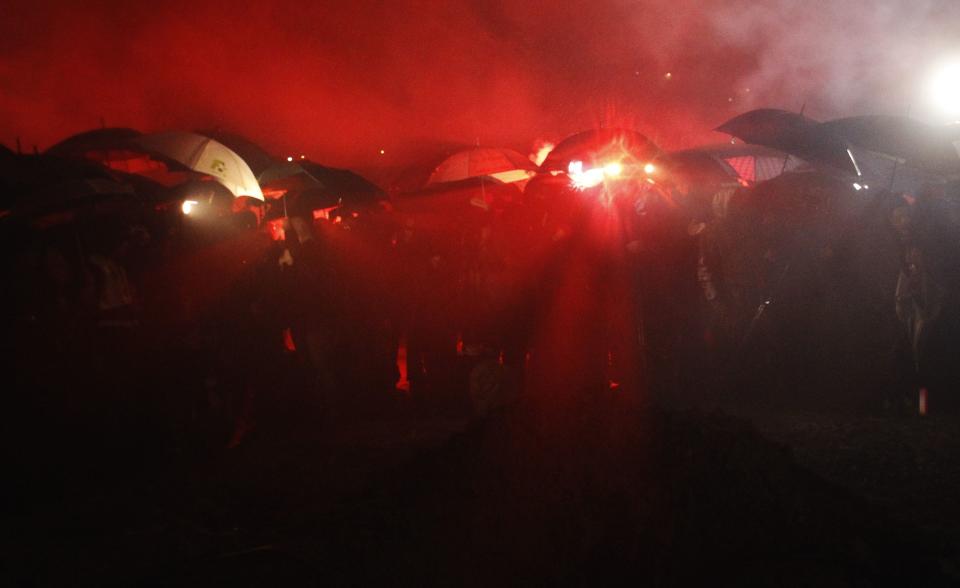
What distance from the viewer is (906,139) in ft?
30.3

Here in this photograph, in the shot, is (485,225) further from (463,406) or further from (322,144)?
(322,144)

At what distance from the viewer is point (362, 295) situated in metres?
9.71

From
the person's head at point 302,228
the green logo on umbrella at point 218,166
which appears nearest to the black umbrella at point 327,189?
the person's head at point 302,228

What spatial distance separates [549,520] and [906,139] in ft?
22.9

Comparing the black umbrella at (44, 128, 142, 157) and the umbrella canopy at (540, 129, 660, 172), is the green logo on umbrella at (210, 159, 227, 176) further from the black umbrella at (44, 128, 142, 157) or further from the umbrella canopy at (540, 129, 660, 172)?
the umbrella canopy at (540, 129, 660, 172)

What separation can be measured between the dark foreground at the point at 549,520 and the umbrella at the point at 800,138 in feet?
13.1

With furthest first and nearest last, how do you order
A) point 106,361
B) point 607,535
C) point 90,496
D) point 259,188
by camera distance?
point 259,188
point 106,361
point 90,496
point 607,535

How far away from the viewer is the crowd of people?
8.29m

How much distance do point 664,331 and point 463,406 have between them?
2.47 meters

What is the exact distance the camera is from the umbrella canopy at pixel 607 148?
1166 cm

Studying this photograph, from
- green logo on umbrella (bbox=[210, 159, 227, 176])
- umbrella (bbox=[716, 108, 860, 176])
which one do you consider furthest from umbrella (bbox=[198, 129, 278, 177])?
umbrella (bbox=[716, 108, 860, 176])

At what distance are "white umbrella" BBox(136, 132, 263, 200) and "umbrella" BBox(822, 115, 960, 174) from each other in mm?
7720

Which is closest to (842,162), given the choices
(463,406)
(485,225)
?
(485,225)

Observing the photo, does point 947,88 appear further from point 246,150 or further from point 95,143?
point 95,143
